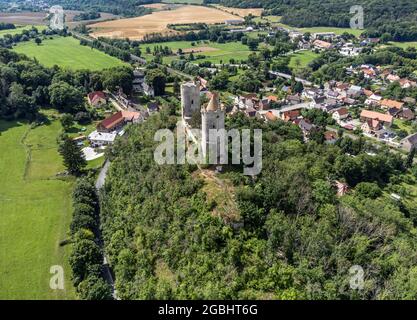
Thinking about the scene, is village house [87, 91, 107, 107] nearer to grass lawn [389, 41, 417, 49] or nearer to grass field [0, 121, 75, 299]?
grass field [0, 121, 75, 299]

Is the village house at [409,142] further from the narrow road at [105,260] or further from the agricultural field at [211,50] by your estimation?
the agricultural field at [211,50]

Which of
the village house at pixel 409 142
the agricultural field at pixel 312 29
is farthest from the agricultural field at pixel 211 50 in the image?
the village house at pixel 409 142

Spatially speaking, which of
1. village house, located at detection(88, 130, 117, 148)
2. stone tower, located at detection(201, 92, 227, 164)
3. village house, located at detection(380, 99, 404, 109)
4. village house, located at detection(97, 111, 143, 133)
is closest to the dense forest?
stone tower, located at detection(201, 92, 227, 164)

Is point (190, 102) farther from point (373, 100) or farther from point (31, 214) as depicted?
point (373, 100)

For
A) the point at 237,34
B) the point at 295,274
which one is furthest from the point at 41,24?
the point at 295,274

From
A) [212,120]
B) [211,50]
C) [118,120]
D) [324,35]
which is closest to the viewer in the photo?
[212,120]

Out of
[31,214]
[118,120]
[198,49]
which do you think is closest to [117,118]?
[118,120]
